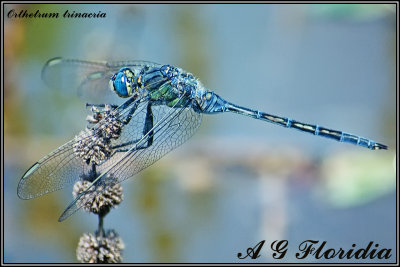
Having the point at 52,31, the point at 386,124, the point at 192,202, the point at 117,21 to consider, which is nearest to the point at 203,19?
the point at 117,21

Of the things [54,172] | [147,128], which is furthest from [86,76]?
[54,172]

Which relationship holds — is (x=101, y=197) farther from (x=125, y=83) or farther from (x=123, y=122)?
(x=125, y=83)

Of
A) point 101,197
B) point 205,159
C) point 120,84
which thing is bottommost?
point 205,159

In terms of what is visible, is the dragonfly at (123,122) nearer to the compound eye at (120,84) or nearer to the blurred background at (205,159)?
the compound eye at (120,84)

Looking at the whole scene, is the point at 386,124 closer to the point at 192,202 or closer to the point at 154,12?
the point at 192,202

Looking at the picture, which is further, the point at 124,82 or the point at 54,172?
the point at 124,82

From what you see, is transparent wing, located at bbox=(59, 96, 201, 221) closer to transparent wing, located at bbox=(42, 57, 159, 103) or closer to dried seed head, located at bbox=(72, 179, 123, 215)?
dried seed head, located at bbox=(72, 179, 123, 215)
